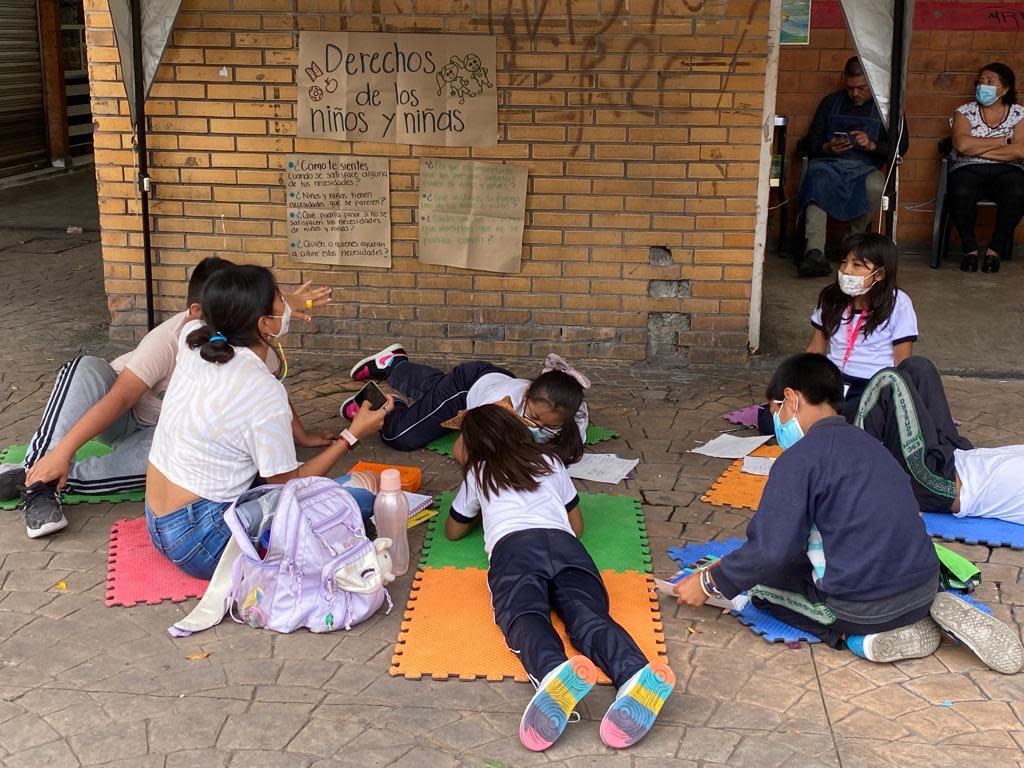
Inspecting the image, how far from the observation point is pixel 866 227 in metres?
9.33

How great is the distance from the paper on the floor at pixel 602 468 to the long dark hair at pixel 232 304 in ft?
6.12

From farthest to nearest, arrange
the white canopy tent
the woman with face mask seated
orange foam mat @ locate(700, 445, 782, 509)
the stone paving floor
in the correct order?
1. the woman with face mask seated
2. the white canopy tent
3. orange foam mat @ locate(700, 445, 782, 509)
4. the stone paving floor

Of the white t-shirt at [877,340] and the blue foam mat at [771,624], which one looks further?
the white t-shirt at [877,340]

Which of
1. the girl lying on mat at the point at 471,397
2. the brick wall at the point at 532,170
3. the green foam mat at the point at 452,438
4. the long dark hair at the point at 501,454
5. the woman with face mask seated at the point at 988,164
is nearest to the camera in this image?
the long dark hair at the point at 501,454

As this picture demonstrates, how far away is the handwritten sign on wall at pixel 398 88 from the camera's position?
6.61 meters

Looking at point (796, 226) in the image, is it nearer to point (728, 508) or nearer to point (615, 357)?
point (615, 357)

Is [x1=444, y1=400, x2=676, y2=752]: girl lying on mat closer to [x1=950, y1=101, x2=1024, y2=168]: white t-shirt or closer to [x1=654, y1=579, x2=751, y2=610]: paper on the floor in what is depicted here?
[x1=654, y1=579, x2=751, y2=610]: paper on the floor

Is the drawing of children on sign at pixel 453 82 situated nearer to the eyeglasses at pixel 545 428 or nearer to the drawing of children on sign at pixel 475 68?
the drawing of children on sign at pixel 475 68

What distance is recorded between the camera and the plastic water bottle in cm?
450

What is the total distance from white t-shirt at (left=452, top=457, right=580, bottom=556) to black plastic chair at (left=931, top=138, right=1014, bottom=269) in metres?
5.94

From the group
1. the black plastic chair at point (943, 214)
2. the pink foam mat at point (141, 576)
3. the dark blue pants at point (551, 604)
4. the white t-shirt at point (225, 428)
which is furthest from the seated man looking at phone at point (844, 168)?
the pink foam mat at point (141, 576)

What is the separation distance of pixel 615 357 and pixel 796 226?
313 cm

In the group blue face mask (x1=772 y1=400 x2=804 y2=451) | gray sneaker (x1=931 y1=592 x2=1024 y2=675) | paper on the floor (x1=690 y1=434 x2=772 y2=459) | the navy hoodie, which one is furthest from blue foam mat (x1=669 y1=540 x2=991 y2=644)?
paper on the floor (x1=690 y1=434 x2=772 y2=459)

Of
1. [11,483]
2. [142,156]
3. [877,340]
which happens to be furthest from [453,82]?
[11,483]
